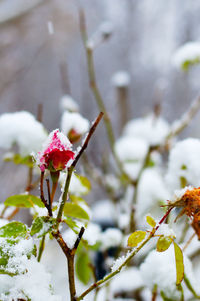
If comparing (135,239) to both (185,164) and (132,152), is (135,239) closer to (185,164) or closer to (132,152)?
(185,164)

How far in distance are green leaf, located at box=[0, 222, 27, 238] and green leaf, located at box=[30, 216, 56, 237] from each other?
0.02 meters

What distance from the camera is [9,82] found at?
2.63 m

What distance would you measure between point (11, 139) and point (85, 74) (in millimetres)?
2744

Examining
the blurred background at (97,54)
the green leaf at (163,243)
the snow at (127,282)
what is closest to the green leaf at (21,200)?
the green leaf at (163,243)

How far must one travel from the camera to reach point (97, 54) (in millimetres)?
3486

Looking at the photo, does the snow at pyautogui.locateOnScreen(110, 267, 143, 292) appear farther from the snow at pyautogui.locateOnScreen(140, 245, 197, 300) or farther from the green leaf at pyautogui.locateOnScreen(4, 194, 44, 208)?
the green leaf at pyautogui.locateOnScreen(4, 194, 44, 208)

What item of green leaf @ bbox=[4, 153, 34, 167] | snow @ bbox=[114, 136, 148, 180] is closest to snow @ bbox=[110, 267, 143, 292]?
snow @ bbox=[114, 136, 148, 180]

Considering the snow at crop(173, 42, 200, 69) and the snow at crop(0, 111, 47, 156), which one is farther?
the snow at crop(173, 42, 200, 69)

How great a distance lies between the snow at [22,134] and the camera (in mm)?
489

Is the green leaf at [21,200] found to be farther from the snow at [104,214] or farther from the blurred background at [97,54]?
the blurred background at [97,54]

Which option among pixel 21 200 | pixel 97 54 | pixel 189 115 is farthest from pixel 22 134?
pixel 97 54

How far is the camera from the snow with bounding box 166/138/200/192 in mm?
428

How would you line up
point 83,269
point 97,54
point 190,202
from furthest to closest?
point 97,54, point 83,269, point 190,202

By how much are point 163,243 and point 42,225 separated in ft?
0.37
